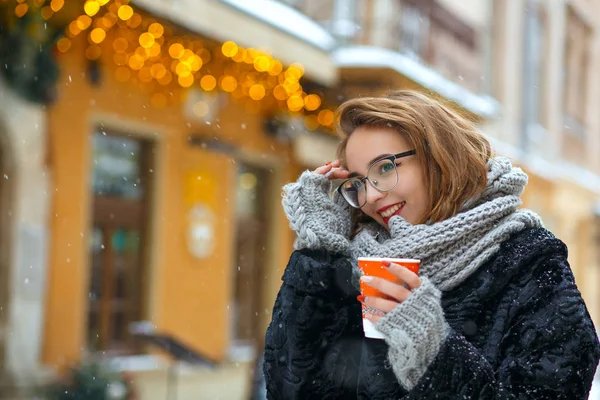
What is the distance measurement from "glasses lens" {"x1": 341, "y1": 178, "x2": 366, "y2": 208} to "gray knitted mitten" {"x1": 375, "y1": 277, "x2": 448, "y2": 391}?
0.29 m

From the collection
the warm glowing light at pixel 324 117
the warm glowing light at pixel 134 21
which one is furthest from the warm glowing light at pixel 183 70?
the warm glowing light at pixel 324 117

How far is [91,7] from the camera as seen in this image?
7121mm

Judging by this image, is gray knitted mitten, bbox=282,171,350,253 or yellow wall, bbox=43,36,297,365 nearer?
gray knitted mitten, bbox=282,171,350,253

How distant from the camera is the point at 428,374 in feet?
5.20

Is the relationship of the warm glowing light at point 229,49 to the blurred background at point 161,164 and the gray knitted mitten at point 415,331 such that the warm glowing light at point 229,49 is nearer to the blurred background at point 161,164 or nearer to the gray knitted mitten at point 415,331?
the blurred background at point 161,164

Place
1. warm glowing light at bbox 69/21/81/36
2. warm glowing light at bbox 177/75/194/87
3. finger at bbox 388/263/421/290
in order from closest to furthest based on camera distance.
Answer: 1. finger at bbox 388/263/421/290
2. warm glowing light at bbox 69/21/81/36
3. warm glowing light at bbox 177/75/194/87

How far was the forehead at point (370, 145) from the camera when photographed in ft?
5.85

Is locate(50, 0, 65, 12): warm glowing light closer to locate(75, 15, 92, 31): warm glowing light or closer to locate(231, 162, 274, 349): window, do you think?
locate(75, 15, 92, 31): warm glowing light

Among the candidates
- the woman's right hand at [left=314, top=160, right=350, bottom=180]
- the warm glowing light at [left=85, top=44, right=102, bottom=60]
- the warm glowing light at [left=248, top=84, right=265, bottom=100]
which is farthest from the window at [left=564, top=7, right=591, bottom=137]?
the woman's right hand at [left=314, top=160, right=350, bottom=180]

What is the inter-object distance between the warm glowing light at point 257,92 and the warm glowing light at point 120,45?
6.66 feet

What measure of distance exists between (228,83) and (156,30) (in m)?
1.73

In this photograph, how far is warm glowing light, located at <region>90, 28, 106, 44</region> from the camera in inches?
302

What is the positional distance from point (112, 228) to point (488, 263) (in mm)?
7298

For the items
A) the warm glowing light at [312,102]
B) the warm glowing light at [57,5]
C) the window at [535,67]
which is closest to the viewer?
the warm glowing light at [57,5]
